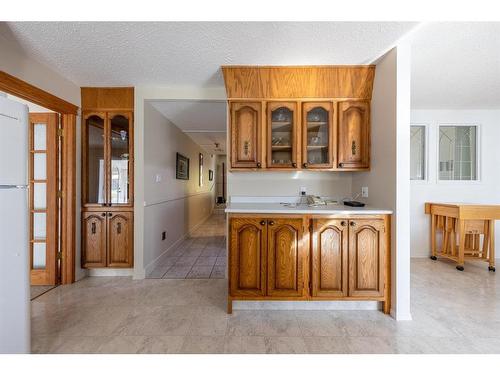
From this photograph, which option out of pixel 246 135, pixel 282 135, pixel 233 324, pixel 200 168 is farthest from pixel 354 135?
pixel 200 168

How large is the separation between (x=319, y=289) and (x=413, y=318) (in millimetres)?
828

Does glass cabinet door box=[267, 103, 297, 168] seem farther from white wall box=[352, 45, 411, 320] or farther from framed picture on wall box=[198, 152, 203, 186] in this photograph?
framed picture on wall box=[198, 152, 203, 186]

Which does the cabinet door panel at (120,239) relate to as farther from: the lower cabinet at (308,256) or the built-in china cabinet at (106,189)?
the lower cabinet at (308,256)

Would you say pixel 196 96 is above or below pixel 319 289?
above

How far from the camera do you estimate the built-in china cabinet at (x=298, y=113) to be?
240 cm

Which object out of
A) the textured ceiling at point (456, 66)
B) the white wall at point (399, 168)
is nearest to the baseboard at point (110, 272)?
the white wall at point (399, 168)

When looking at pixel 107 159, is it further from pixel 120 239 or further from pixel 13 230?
pixel 13 230

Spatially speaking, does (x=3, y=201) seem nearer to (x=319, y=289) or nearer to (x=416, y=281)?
(x=319, y=289)

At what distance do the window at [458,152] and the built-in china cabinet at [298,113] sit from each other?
7.34 feet

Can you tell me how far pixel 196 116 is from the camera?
12.4ft

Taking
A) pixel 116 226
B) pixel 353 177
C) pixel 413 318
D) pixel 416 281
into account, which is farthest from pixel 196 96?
pixel 416 281

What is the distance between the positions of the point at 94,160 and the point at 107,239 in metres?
1.02

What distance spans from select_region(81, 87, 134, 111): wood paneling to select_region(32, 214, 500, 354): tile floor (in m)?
2.16

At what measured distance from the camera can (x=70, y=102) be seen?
9.00 ft
